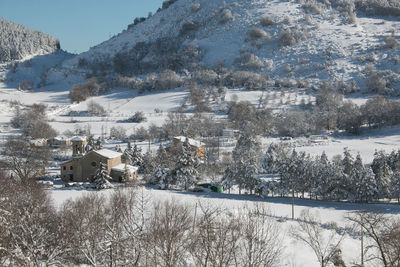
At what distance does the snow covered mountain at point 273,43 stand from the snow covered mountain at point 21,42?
66.1 feet

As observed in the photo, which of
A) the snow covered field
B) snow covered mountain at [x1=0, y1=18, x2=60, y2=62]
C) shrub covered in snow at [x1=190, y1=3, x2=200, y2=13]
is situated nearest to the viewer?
the snow covered field

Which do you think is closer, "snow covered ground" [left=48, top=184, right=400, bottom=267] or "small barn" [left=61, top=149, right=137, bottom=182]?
"snow covered ground" [left=48, top=184, right=400, bottom=267]

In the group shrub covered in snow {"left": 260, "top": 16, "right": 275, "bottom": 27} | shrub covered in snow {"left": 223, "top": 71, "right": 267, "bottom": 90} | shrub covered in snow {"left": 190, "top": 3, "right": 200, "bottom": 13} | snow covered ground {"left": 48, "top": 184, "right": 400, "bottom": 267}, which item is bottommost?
snow covered ground {"left": 48, "top": 184, "right": 400, "bottom": 267}

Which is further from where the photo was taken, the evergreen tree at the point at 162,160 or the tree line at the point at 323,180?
the evergreen tree at the point at 162,160

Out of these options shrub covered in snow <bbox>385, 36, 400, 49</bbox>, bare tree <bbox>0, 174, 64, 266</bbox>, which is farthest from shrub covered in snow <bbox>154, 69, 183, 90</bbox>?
bare tree <bbox>0, 174, 64, 266</bbox>

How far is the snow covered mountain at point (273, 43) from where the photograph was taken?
9502 cm

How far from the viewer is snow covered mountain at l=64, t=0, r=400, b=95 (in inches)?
3741

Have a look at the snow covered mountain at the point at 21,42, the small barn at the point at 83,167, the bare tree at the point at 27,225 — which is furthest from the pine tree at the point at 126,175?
the snow covered mountain at the point at 21,42

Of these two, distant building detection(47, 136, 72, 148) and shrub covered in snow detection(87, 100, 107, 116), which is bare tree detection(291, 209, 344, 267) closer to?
distant building detection(47, 136, 72, 148)

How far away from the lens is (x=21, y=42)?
14288 cm

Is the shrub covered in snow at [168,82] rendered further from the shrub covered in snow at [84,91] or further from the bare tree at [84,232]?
the bare tree at [84,232]

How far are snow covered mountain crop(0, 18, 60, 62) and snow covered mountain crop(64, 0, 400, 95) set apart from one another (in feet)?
66.1

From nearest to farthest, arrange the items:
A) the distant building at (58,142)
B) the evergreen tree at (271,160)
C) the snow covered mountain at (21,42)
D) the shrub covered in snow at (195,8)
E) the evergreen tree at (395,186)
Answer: the evergreen tree at (395,186), the evergreen tree at (271,160), the distant building at (58,142), the snow covered mountain at (21,42), the shrub covered in snow at (195,8)

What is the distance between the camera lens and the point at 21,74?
12456 cm
